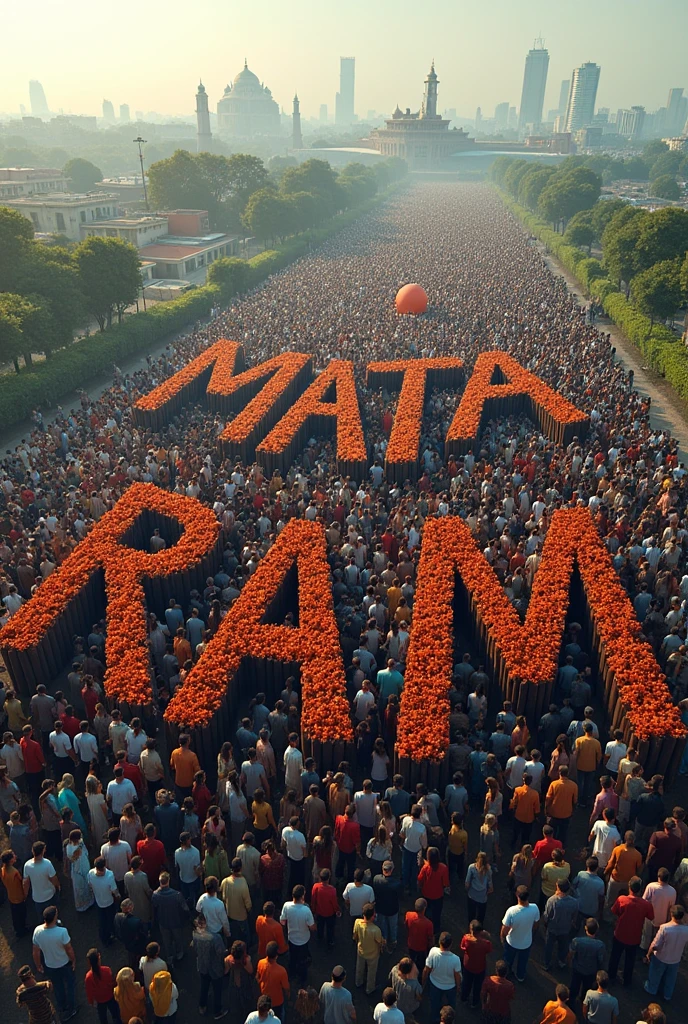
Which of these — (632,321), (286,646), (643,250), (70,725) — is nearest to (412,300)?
(632,321)

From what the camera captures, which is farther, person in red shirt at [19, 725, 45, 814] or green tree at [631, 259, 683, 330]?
green tree at [631, 259, 683, 330]

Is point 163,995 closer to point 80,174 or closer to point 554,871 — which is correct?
point 554,871

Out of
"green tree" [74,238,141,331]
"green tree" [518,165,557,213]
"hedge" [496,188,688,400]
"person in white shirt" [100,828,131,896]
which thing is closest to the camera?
"person in white shirt" [100,828,131,896]

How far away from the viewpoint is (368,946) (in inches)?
326

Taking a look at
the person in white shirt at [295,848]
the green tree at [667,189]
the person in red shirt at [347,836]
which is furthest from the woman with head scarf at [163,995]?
the green tree at [667,189]

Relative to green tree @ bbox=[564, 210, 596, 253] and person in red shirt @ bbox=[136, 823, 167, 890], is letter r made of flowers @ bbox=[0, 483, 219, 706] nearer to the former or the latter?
person in red shirt @ bbox=[136, 823, 167, 890]

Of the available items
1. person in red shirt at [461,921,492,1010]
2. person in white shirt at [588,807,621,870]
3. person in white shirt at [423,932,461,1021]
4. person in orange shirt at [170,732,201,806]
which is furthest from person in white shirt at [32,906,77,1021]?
person in white shirt at [588,807,621,870]

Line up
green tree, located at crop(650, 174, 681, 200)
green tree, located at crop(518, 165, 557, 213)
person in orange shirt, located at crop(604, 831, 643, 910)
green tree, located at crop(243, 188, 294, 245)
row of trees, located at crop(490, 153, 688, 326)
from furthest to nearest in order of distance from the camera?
green tree, located at crop(650, 174, 681, 200) → green tree, located at crop(518, 165, 557, 213) → green tree, located at crop(243, 188, 294, 245) → row of trees, located at crop(490, 153, 688, 326) → person in orange shirt, located at crop(604, 831, 643, 910)

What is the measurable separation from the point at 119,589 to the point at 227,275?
132ft

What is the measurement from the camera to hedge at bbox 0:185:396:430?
97.1 feet

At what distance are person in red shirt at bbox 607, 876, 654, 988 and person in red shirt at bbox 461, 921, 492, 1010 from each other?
1662 mm

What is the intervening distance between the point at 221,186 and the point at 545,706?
78.1 m

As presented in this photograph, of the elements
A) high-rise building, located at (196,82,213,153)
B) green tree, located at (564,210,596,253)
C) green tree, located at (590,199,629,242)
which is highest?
high-rise building, located at (196,82,213,153)

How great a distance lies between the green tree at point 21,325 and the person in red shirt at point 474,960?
97.2ft
